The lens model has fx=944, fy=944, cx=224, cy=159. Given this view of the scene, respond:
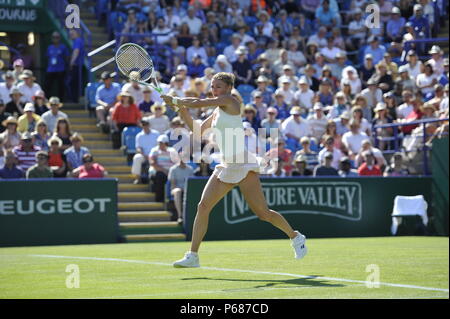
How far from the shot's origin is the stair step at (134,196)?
62.4 feet

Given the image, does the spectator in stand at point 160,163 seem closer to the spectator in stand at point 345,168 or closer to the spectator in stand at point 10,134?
the spectator in stand at point 10,134

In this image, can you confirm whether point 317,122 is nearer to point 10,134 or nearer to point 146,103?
point 146,103

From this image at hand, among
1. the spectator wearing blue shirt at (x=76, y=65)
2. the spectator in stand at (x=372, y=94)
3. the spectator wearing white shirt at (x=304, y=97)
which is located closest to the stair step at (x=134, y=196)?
the spectator wearing blue shirt at (x=76, y=65)

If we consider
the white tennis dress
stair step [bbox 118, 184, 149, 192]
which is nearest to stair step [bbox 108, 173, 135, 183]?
stair step [bbox 118, 184, 149, 192]

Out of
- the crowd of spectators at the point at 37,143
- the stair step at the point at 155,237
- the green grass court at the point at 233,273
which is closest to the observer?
the green grass court at the point at 233,273

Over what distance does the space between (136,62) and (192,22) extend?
563 inches

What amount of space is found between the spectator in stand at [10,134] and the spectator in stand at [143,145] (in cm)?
245

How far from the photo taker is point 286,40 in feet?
83.7

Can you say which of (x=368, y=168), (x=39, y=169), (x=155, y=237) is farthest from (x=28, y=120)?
(x=368, y=168)

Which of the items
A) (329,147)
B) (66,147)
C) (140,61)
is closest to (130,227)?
(66,147)

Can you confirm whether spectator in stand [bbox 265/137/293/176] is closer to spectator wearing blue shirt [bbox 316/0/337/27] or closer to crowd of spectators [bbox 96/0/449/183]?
crowd of spectators [bbox 96/0/449/183]

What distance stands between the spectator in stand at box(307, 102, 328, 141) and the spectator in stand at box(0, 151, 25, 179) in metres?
6.87

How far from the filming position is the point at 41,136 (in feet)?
61.1
